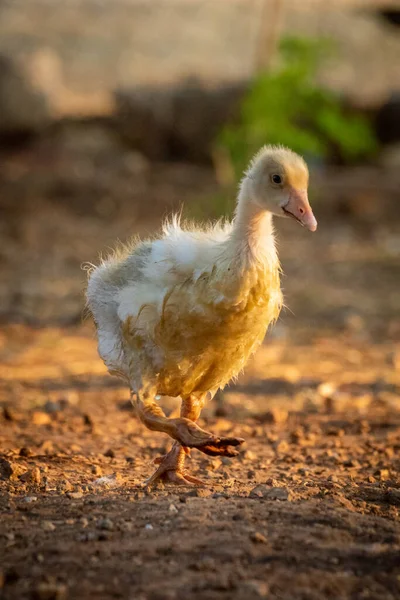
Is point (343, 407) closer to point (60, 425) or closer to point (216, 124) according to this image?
point (60, 425)

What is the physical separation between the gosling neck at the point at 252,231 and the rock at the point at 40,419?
2586 millimetres

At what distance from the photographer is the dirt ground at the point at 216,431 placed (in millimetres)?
4250

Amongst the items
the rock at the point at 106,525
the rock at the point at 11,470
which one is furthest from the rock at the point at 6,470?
the rock at the point at 106,525

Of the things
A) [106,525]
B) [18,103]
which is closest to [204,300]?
[106,525]

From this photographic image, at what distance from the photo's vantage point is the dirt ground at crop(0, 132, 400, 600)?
4250 millimetres

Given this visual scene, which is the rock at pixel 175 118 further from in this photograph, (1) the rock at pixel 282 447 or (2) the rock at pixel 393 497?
(2) the rock at pixel 393 497

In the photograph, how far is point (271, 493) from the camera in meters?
5.31

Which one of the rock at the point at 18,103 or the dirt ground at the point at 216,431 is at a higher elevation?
the rock at the point at 18,103

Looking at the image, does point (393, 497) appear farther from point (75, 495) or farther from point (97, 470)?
point (97, 470)

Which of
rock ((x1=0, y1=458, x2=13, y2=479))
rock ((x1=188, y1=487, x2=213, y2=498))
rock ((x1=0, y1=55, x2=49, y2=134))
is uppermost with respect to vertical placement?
rock ((x1=0, y1=55, x2=49, y2=134))

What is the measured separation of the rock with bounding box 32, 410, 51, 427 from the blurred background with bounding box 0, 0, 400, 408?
1635 mm

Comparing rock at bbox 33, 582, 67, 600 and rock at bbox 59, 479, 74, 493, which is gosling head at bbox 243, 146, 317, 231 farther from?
rock at bbox 33, 582, 67, 600

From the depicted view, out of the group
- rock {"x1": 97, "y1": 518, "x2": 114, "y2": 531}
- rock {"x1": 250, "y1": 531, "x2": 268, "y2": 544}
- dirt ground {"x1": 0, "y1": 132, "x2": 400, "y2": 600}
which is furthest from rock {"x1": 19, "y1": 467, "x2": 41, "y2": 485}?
rock {"x1": 250, "y1": 531, "x2": 268, "y2": 544}

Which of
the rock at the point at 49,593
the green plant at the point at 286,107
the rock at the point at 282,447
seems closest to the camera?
the rock at the point at 49,593
